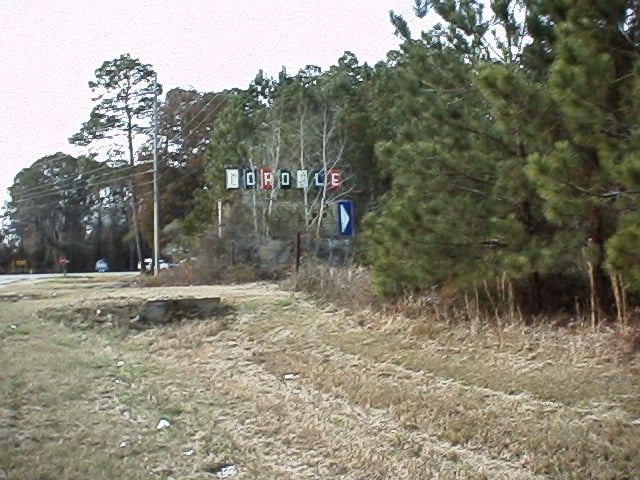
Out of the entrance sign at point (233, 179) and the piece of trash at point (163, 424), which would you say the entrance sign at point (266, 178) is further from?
the piece of trash at point (163, 424)

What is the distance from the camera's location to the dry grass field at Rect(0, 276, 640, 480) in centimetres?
419

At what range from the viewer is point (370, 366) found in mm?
6785

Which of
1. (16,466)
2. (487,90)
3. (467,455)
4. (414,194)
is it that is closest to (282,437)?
(467,455)

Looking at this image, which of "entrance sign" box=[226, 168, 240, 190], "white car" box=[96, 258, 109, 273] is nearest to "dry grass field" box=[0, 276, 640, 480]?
"entrance sign" box=[226, 168, 240, 190]

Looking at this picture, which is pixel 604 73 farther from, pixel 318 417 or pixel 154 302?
pixel 154 302

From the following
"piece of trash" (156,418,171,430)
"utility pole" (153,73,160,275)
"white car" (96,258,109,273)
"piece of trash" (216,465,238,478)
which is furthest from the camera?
"white car" (96,258,109,273)

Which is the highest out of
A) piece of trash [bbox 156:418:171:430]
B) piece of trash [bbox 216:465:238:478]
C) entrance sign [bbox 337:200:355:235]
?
entrance sign [bbox 337:200:355:235]

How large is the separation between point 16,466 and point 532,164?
4.23 m

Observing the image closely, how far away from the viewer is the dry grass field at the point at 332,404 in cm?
419

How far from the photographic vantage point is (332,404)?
5.64 metres

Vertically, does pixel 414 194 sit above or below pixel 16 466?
above

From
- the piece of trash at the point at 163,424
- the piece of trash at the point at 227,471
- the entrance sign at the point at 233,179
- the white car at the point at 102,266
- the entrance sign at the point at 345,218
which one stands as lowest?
the piece of trash at the point at 227,471

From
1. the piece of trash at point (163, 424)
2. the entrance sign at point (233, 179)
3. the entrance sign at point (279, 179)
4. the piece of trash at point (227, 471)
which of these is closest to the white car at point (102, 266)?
the entrance sign at point (279, 179)

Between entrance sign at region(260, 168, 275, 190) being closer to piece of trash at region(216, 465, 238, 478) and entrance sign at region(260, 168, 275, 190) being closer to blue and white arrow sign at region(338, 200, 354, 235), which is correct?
blue and white arrow sign at region(338, 200, 354, 235)
